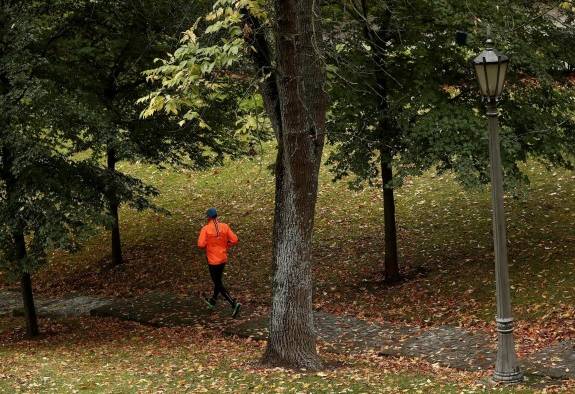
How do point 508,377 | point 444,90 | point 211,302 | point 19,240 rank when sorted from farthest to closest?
point 211,302, point 444,90, point 19,240, point 508,377

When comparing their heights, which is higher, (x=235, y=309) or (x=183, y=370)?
(x=235, y=309)

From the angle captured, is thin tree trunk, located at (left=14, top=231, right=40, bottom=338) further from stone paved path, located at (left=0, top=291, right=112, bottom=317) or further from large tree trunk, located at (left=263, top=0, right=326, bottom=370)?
large tree trunk, located at (left=263, top=0, right=326, bottom=370)

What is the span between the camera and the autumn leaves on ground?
10.3 m

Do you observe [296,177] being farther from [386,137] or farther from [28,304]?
[28,304]

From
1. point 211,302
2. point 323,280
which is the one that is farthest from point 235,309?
point 323,280

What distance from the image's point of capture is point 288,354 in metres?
10.3

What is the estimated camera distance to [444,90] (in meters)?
15.1

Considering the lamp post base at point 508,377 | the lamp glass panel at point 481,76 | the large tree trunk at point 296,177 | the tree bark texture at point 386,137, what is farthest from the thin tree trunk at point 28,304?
the lamp glass panel at point 481,76

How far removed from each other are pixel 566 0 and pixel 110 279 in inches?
533

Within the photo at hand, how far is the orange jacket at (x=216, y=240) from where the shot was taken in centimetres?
1452

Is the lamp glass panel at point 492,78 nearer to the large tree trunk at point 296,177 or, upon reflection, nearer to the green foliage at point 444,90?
→ the large tree trunk at point 296,177

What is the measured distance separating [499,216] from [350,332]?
5031mm

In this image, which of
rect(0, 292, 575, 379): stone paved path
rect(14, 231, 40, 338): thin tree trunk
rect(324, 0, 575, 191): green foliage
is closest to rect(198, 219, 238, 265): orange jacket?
rect(0, 292, 575, 379): stone paved path

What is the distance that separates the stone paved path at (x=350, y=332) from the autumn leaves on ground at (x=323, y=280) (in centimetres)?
44
